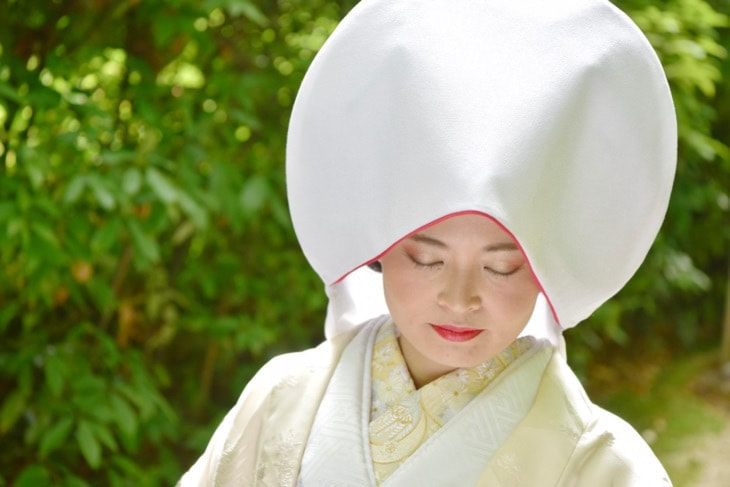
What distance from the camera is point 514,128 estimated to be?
890 millimetres

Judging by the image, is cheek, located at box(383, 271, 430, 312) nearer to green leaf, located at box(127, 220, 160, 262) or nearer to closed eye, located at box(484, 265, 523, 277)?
closed eye, located at box(484, 265, 523, 277)

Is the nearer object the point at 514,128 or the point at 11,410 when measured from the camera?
the point at 514,128

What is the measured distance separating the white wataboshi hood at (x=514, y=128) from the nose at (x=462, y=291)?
0.27ft

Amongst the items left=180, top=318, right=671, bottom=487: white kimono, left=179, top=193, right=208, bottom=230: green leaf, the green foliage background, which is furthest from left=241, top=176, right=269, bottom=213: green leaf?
left=180, top=318, right=671, bottom=487: white kimono

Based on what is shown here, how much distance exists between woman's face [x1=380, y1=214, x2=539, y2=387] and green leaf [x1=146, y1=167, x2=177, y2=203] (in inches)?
32.3

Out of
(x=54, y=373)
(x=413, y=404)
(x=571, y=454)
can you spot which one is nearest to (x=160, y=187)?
(x=54, y=373)

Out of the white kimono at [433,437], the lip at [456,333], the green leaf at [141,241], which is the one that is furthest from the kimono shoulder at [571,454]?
the green leaf at [141,241]

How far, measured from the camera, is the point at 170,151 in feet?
6.77

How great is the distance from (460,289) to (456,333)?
2.6 inches

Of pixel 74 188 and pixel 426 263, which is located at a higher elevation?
pixel 426 263

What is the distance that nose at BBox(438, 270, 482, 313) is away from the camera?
990mm

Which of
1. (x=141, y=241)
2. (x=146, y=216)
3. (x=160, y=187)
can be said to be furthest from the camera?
(x=146, y=216)

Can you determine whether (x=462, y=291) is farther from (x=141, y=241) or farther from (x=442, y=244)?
(x=141, y=241)

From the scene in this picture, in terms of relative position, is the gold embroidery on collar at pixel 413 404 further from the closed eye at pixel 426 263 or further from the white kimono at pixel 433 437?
the closed eye at pixel 426 263
